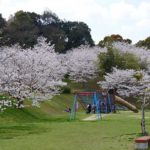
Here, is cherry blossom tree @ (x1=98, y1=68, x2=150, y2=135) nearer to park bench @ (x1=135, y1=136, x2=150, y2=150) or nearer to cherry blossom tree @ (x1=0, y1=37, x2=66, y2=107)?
cherry blossom tree @ (x1=0, y1=37, x2=66, y2=107)

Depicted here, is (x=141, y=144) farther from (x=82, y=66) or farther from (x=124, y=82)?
(x=82, y=66)

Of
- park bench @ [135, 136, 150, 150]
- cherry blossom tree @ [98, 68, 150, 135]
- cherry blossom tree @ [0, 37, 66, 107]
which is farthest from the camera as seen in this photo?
cherry blossom tree @ [98, 68, 150, 135]

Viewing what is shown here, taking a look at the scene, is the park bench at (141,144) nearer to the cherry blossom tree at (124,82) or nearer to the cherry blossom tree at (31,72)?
the cherry blossom tree at (31,72)

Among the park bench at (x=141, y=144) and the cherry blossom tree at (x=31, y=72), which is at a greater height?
the cherry blossom tree at (x=31, y=72)

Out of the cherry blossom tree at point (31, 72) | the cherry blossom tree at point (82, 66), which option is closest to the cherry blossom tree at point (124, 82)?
the cherry blossom tree at point (82, 66)

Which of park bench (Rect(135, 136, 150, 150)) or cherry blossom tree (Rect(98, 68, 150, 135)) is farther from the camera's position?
cherry blossom tree (Rect(98, 68, 150, 135))

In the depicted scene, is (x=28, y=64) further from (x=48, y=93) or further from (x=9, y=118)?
(x=9, y=118)

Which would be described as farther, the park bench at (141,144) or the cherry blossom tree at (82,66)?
the cherry blossom tree at (82,66)

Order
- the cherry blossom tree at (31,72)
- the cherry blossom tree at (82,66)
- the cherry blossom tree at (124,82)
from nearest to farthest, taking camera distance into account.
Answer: the cherry blossom tree at (31,72), the cherry blossom tree at (124,82), the cherry blossom tree at (82,66)

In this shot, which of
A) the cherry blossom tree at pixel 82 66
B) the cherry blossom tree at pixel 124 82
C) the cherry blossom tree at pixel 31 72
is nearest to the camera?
the cherry blossom tree at pixel 31 72

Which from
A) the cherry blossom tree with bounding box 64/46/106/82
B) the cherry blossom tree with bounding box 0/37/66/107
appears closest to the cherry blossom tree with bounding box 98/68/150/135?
the cherry blossom tree with bounding box 64/46/106/82

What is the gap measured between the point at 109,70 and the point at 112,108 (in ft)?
87.9

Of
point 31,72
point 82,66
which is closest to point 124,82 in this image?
point 82,66

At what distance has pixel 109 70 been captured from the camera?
3041 inches
